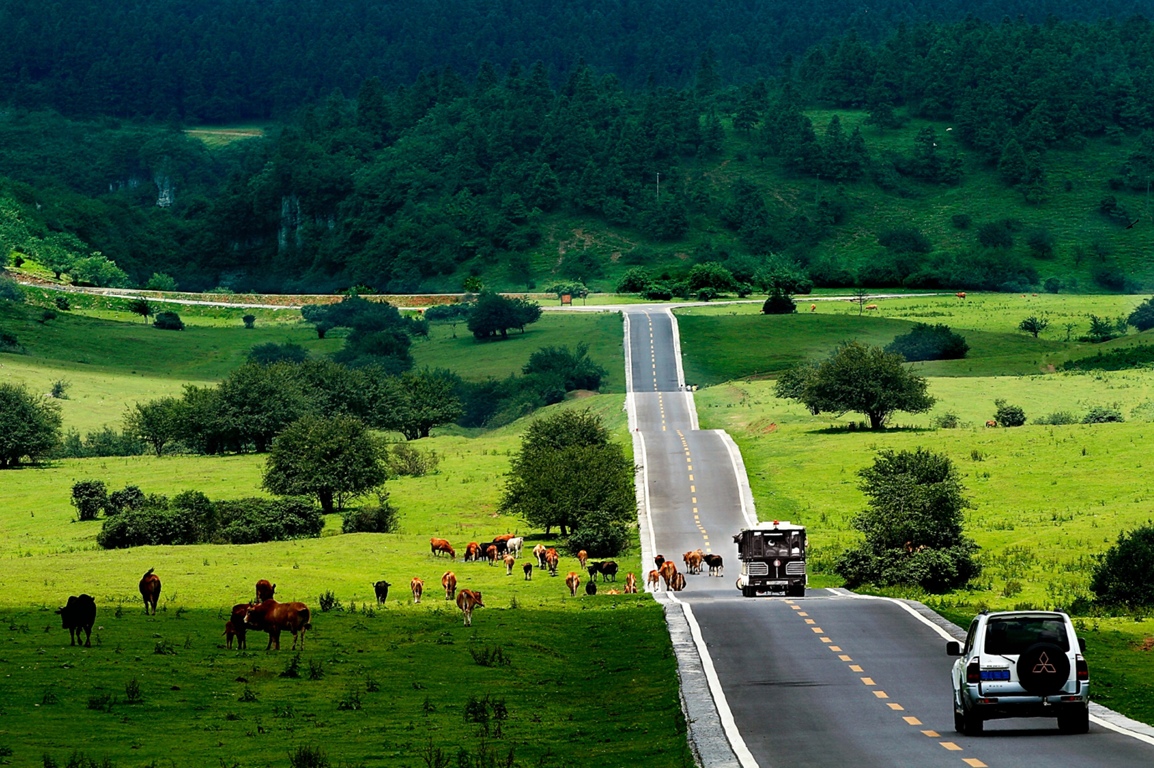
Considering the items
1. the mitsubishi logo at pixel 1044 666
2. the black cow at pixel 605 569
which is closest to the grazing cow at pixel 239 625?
the mitsubishi logo at pixel 1044 666

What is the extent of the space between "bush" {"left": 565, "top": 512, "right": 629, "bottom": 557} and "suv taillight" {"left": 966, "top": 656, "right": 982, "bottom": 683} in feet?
131

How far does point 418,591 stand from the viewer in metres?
43.4

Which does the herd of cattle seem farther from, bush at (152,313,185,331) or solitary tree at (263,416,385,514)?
bush at (152,313,185,331)

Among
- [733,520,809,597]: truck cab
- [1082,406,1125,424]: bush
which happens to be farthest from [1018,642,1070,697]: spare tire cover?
[1082,406,1125,424]: bush

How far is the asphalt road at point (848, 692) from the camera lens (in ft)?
64.1

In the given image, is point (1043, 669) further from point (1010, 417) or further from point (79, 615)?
point (1010, 417)

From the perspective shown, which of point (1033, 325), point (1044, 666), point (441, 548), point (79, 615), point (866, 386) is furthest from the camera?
point (1033, 325)

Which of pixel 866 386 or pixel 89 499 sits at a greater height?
pixel 866 386

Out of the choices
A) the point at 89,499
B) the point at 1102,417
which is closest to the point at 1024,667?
the point at 89,499

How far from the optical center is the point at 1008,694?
65.5ft

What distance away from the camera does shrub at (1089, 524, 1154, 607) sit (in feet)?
133

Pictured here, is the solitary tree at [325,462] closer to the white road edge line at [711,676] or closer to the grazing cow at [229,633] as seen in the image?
the white road edge line at [711,676]

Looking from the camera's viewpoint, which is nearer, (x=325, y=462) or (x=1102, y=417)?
(x=325, y=462)

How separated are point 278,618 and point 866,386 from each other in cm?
5907
